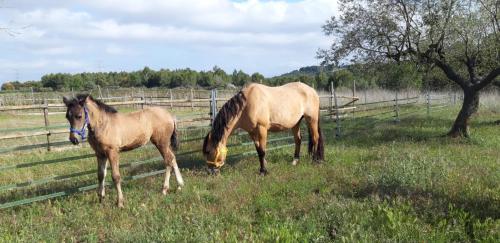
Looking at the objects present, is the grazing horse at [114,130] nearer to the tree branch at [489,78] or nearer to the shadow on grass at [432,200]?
the shadow on grass at [432,200]

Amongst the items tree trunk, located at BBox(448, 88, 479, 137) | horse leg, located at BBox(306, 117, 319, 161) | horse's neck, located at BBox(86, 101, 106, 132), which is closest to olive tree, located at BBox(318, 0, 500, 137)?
tree trunk, located at BBox(448, 88, 479, 137)

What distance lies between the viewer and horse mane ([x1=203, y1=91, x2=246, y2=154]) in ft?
26.8

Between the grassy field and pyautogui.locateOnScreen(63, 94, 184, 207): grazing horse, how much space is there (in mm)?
624

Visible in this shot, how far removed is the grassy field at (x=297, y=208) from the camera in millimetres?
4789

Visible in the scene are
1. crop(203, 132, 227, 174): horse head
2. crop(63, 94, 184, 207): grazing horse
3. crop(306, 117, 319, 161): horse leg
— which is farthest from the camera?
crop(306, 117, 319, 161): horse leg

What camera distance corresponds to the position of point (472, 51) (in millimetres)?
15250

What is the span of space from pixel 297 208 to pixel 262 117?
320 centimetres

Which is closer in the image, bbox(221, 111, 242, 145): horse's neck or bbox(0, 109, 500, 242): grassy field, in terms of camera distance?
bbox(0, 109, 500, 242): grassy field

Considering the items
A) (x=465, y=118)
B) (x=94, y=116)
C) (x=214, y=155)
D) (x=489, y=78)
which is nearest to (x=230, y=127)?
(x=214, y=155)

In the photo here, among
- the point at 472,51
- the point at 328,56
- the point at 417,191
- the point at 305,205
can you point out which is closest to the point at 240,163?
the point at 305,205

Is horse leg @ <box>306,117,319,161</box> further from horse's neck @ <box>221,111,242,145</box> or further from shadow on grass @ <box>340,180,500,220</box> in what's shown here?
shadow on grass @ <box>340,180,500,220</box>

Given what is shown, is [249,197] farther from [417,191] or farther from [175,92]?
[175,92]

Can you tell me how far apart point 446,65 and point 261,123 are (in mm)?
8683

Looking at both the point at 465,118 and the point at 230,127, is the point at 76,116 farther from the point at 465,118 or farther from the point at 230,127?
the point at 465,118
